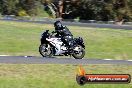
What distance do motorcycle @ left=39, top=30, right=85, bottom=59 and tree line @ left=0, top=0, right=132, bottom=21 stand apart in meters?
45.1

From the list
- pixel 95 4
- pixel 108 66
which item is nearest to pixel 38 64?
pixel 108 66

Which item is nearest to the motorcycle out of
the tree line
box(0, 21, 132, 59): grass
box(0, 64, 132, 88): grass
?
box(0, 21, 132, 59): grass

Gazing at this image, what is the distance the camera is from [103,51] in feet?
97.6

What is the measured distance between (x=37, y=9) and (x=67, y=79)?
63.1 meters

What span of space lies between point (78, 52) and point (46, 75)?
6.20 m

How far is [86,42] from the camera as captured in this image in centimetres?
3412

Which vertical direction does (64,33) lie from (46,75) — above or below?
above

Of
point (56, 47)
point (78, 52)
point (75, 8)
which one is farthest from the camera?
point (75, 8)

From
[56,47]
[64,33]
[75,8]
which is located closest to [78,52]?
[56,47]

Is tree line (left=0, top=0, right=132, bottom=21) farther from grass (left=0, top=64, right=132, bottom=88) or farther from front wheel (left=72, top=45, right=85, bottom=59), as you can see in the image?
grass (left=0, top=64, right=132, bottom=88)

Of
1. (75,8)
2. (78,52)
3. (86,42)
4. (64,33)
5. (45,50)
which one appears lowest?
(75,8)

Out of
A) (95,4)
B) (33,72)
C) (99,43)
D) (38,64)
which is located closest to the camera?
(33,72)

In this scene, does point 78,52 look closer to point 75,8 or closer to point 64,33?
point 64,33

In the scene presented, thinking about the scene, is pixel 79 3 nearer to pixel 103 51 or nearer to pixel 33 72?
pixel 103 51
